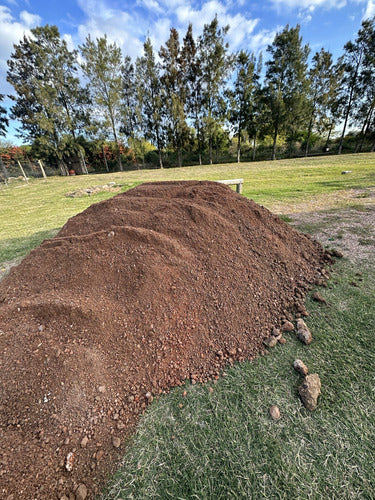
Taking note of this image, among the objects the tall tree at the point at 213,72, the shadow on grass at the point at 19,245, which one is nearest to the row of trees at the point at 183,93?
the tall tree at the point at 213,72

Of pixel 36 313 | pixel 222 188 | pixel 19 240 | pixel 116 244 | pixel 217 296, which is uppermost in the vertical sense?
pixel 222 188

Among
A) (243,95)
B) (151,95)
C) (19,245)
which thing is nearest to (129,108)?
(151,95)

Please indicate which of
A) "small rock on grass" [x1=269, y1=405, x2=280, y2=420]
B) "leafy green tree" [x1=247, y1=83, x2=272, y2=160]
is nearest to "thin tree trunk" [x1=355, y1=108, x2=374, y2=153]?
"leafy green tree" [x1=247, y1=83, x2=272, y2=160]

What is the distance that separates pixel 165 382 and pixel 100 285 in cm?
82

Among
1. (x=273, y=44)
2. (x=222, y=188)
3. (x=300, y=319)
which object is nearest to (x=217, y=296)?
(x=300, y=319)

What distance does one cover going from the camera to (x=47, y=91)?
56.1 feet

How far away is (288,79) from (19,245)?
78.3ft

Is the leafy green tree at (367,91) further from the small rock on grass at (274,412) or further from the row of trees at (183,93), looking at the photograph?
the small rock on grass at (274,412)

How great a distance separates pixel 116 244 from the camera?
1.87 metres

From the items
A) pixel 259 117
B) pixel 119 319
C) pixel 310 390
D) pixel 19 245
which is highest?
pixel 259 117

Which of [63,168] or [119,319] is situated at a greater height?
[63,168]

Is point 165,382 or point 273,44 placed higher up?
point 273,44

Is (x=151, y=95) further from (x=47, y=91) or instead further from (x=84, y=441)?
(x=84, y=441)

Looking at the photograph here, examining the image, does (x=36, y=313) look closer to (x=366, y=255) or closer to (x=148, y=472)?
(x=148, y=472)
